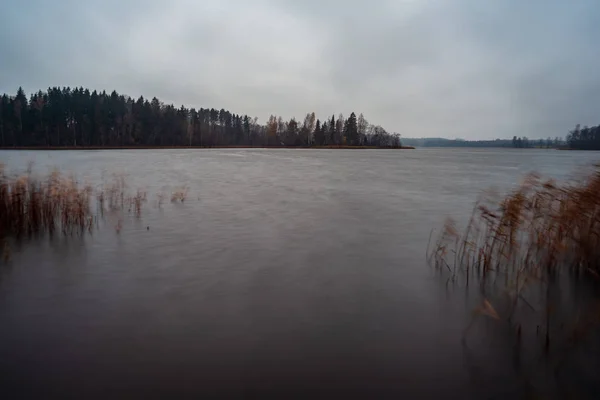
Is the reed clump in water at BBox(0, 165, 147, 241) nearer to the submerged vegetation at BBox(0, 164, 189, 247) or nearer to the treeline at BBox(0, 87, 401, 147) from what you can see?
the submerged vegetation at BBox(0, 164, 189, 247)

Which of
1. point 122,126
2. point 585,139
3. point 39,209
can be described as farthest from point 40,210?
point 585,139

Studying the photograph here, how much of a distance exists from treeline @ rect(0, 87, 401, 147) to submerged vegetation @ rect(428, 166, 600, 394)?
92749 mm

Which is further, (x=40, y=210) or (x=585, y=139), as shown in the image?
(x=585, y=139)

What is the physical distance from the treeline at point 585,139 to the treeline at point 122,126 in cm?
6696

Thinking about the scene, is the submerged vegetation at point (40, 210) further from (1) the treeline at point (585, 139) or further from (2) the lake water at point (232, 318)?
(1) the treeline at point (585, 139)

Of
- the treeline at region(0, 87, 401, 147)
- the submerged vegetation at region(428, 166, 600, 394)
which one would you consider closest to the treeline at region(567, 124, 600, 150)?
the treeline at region(0, 87, 401, 147)

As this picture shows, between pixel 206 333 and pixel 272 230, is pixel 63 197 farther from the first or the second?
pixel 206 333

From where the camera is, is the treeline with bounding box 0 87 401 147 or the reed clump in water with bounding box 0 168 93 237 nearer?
the reed clump in water with bounding box 0 168 93 237

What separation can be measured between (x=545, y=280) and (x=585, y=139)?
13357cm

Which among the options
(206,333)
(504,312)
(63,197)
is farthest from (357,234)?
(63,197)

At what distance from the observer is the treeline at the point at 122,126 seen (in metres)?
78.4

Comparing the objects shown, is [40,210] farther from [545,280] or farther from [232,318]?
[545,280]

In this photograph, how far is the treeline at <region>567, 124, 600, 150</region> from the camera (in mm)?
102762

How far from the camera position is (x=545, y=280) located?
6703mm
